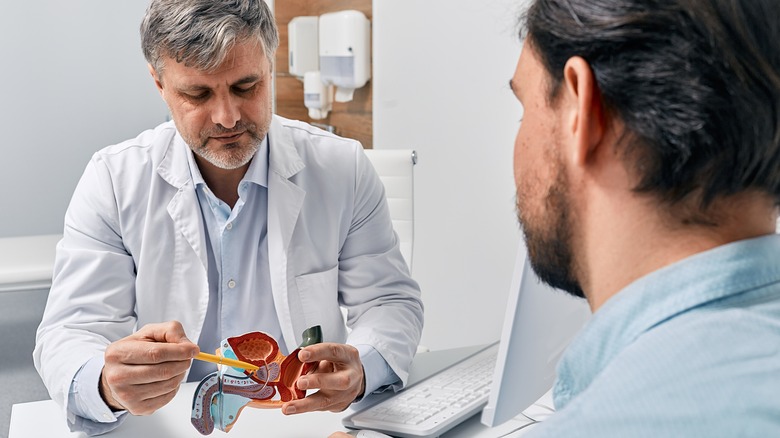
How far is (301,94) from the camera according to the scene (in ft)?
14.8

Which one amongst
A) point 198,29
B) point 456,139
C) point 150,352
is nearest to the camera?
point 150,352

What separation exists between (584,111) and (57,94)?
5.00 metres

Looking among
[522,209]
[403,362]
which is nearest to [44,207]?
[403,362]

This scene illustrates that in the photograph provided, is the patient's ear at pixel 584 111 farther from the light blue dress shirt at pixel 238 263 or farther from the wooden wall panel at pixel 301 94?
the wooden wall panel at pixel 301 94

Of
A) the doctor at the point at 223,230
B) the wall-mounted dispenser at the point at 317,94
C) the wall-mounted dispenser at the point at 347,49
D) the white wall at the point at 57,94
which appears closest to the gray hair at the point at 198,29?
the doctor at the point at 223,230

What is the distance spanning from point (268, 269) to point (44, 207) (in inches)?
153

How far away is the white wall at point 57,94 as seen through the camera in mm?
4965

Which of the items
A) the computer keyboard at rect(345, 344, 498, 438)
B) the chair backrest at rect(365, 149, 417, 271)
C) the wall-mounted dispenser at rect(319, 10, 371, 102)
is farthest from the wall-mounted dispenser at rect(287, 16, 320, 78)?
the computer keyboard at rect(345, 344, 498, 438)

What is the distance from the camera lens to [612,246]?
2.35 ft

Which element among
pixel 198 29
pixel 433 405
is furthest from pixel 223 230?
pixel 433 405

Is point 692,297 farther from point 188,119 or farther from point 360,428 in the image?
point 188,119

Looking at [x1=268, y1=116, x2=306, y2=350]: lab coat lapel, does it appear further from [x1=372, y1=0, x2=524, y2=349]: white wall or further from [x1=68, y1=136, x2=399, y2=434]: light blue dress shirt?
[x1=372, y1=0, x2=524, y2=349]: white wall

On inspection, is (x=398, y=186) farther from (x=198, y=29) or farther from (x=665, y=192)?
(x=665, y=192)

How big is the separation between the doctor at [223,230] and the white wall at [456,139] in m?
0.98
